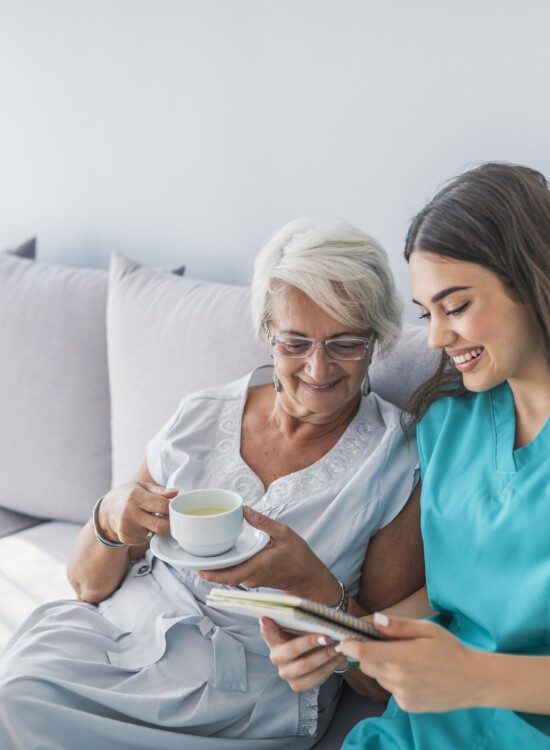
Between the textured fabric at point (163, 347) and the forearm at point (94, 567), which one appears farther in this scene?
the textured fabric at point (163, 347)

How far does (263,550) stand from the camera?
132cm

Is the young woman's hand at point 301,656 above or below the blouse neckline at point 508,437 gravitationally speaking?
below

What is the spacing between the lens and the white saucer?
124 centimetres

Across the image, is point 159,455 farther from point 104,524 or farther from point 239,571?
point 239,571

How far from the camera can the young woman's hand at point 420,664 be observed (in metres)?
1.04

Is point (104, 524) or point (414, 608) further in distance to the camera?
point (104, 524)

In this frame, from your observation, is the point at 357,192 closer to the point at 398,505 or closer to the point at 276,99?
the point at 276,99

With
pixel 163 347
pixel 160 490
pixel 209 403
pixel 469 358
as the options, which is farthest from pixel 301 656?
pixel 163 347

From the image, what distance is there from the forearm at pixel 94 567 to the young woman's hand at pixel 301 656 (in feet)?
1.52

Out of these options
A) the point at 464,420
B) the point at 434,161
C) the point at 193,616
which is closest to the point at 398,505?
the point at 464,420

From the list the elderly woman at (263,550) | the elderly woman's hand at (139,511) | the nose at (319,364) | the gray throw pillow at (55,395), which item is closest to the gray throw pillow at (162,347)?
the gray throw pillow at (55,395)

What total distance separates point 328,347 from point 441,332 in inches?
11.4

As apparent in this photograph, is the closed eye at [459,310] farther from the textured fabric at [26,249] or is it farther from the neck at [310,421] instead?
the textured fabric at [26,249]

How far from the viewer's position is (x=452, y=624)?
142 cm
